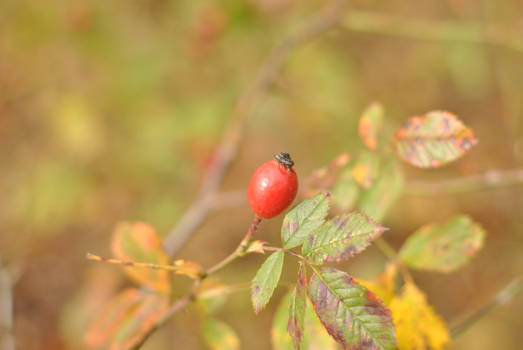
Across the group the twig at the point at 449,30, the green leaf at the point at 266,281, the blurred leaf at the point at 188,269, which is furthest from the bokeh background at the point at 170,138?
the green leaf at the point at 266,281

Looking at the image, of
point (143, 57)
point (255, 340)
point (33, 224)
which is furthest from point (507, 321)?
point (33, 224)

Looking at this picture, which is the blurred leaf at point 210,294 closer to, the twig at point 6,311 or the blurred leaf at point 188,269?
the blurred leaf at point 188,269

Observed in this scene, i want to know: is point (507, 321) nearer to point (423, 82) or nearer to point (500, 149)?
point (500, 149)

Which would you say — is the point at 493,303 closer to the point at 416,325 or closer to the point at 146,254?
the point at 416,325

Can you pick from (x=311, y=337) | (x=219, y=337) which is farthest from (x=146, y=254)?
(x=311, y=337)

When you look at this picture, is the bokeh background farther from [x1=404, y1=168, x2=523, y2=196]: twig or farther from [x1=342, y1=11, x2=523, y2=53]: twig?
[x1=404, y1=168, x2=523, y2=196]: twig

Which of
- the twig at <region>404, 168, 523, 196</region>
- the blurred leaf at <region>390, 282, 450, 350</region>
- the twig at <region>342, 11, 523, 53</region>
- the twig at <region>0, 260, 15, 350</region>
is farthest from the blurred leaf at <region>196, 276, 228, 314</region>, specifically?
the twig at <region>342, 11, 523, 53</region>
